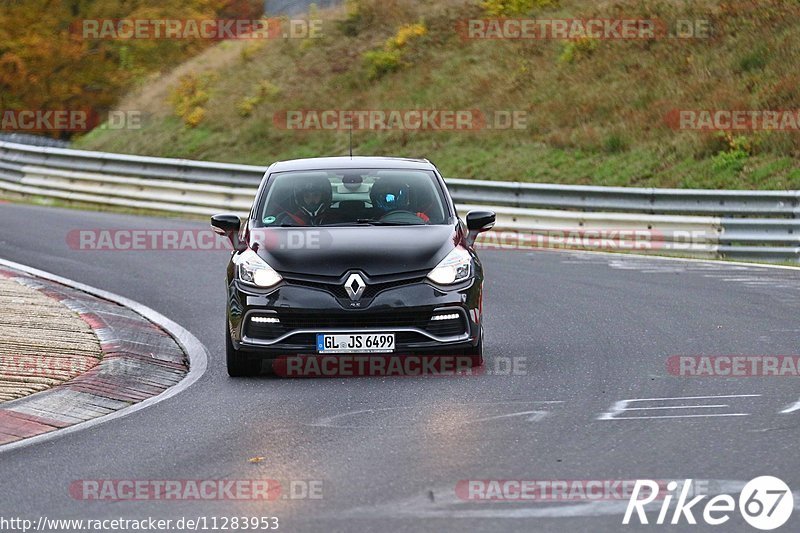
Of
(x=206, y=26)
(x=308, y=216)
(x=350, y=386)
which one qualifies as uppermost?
(x=206, y=26)

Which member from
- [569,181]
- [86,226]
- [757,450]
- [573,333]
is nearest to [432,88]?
[569,181]

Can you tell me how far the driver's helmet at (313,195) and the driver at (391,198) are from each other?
381 mm

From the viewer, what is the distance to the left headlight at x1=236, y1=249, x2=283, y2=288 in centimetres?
1009

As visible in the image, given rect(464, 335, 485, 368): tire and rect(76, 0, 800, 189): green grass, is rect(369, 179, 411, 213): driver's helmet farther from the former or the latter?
rect(76, 0, 800, 189): green grass

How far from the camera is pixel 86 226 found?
890 inches

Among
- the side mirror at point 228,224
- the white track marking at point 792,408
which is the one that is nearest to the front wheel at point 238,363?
the side mirror at point 228,224

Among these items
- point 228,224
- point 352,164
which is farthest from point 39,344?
point 352,164

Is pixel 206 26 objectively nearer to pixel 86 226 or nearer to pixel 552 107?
pixel 552 107

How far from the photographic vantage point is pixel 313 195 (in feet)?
37.0

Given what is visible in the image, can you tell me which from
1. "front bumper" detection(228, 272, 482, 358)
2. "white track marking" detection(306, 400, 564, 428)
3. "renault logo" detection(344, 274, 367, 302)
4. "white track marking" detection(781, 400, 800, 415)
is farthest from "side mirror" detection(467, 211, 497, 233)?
"white track marking" detection(781, 400, 800, 415)

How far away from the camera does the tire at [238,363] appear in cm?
1035

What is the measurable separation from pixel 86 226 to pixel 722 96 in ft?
41.5

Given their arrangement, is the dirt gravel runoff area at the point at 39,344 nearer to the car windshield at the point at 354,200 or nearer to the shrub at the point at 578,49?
the car windshield at the point at 354,200

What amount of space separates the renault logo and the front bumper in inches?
1.9
